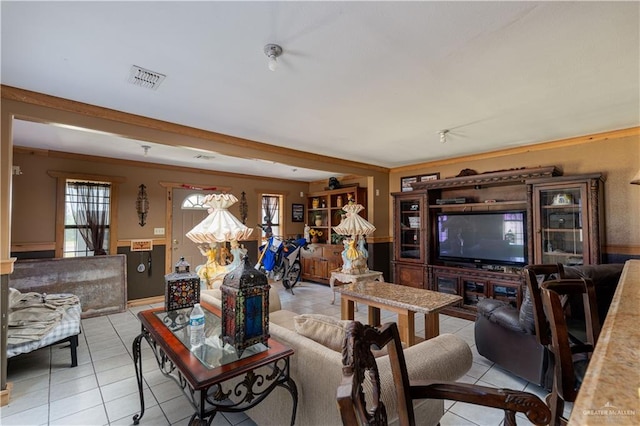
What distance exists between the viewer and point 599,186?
3396mm

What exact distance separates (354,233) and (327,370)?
8.55 feet

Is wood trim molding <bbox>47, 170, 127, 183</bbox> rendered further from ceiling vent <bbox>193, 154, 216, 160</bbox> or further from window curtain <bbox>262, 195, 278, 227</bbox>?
window curtain <bbox>262, 195, 278, 227</bbox>

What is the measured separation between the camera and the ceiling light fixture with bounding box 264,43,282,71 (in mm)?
1782

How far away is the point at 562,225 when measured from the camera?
3.59m

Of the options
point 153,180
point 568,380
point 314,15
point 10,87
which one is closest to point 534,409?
point 568,380

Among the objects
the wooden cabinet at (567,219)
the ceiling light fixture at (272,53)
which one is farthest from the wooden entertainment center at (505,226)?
the ceiling light fixture at (272,53)

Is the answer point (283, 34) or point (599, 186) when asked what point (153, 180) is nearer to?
point (283, 34)

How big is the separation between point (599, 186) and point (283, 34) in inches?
155

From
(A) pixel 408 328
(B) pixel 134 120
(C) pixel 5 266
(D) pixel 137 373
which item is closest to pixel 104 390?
(D) pixel 137 373

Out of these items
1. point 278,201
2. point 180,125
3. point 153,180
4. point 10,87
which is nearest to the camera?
point 10,87

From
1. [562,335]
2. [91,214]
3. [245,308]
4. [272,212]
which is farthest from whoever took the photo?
[272,212]

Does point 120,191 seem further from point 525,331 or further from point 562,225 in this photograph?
point 562,225

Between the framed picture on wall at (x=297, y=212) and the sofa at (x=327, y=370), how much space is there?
5488 millimetres

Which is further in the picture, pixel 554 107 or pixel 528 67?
pixel 554 107
